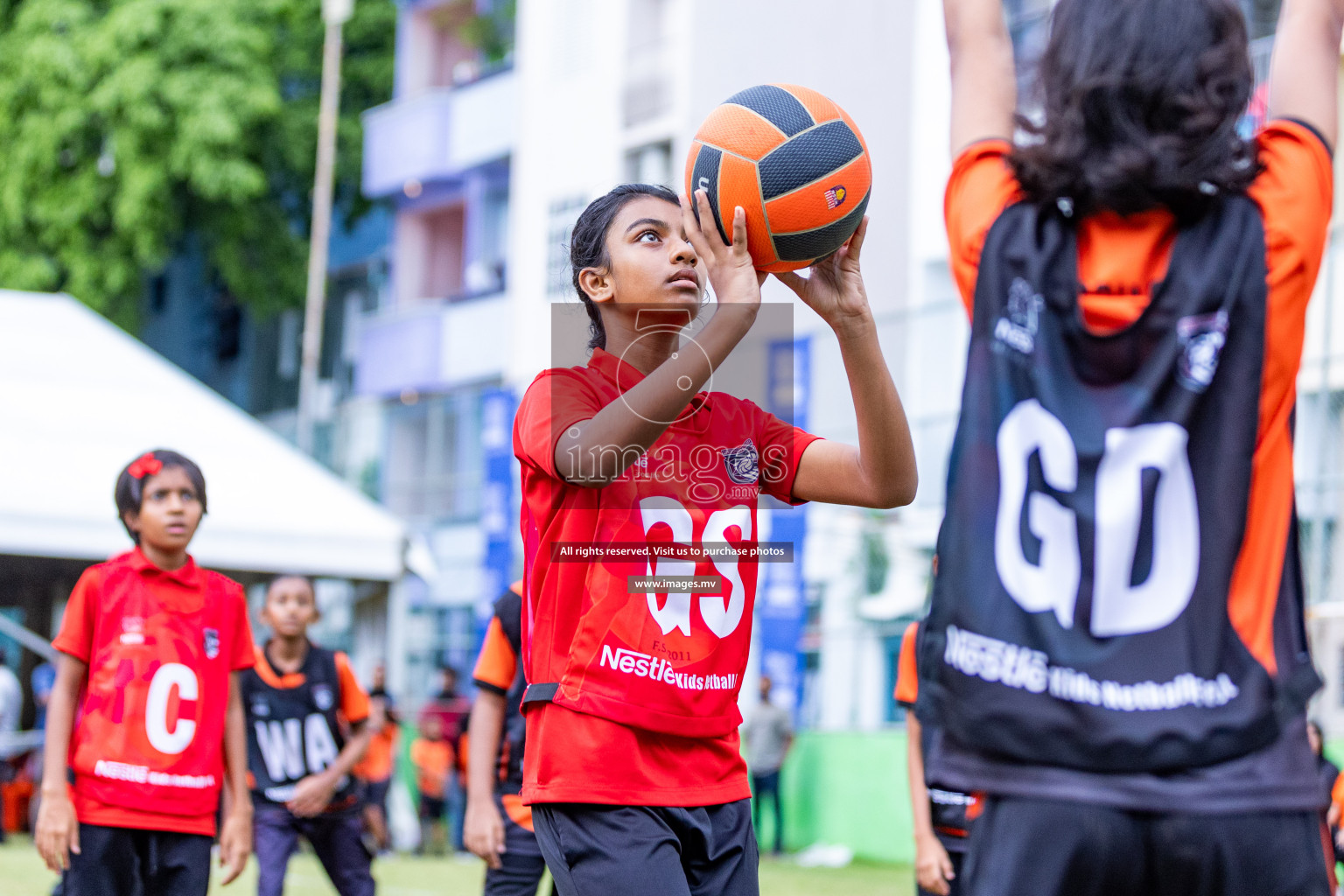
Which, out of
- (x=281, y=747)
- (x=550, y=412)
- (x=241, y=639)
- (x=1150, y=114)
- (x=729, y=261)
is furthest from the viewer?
(x=281, y=747)

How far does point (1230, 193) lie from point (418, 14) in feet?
87.3

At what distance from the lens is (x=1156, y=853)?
2188 millimetres

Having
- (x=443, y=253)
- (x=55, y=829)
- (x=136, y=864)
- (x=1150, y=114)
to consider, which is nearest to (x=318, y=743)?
(x=136, y=864)

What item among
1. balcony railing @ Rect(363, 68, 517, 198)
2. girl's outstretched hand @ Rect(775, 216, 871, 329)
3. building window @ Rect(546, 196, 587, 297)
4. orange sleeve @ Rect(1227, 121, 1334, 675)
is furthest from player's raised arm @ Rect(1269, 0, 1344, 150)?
balcony railing @ Rect(363, 68, 517, 198)

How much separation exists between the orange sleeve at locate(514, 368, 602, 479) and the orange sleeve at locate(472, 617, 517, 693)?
2774 mm

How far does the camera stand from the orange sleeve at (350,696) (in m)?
7.45

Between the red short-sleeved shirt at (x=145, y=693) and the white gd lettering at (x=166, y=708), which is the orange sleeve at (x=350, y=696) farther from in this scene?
the white gd lettering at (x=166, y=708)

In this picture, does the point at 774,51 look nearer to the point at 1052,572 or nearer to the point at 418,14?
the point at 418,14

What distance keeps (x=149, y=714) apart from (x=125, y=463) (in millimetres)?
7960

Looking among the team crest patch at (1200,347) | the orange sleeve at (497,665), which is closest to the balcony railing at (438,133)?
the orange sleeve at (497,665)

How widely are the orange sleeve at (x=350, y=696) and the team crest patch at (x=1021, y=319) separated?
5.54 m

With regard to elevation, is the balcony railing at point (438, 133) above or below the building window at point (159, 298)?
above

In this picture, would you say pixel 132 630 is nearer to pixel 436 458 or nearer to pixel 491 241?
pixel 436 458

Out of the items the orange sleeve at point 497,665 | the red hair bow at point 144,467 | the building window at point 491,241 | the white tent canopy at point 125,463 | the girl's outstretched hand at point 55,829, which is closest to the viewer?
the girl's outstretched hand at point 55,829
